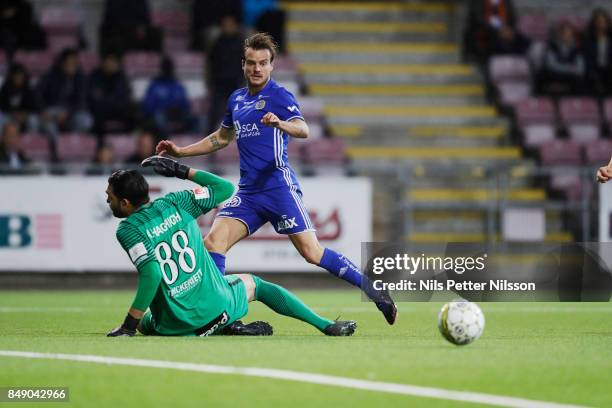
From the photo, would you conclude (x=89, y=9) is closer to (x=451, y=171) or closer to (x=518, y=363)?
(x=451, y=171)

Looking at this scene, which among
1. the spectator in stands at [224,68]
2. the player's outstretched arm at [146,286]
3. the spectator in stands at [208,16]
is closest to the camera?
the player's outstretched arm at [146,286]

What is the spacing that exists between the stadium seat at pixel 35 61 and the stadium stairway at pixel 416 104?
4302 mm

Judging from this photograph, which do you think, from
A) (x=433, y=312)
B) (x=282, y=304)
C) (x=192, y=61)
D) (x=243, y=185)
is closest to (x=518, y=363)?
(x=282, y=304)

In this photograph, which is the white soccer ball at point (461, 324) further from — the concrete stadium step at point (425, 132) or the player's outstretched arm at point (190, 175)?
the concrete stadium step at point (425, 132)

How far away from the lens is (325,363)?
6.45 m

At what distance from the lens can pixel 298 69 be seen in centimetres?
2011

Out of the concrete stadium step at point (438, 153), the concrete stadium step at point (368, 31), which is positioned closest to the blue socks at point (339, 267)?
the concrete stadium step at point (438, 153)

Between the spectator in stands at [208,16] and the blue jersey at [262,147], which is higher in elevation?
the spectator in stands at [208,16]

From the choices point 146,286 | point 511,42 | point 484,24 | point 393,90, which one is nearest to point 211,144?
point 146,286

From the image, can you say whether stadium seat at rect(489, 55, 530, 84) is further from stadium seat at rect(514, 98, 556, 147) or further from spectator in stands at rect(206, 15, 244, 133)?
spectator in stands at rect(206, 15, 244, 133)

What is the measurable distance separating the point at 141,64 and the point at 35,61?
1.63 m

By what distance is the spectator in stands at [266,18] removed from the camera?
18.9 m

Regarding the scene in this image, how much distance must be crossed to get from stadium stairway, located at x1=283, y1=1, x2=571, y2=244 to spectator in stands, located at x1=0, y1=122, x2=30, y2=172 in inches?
202

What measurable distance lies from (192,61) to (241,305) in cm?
1091
